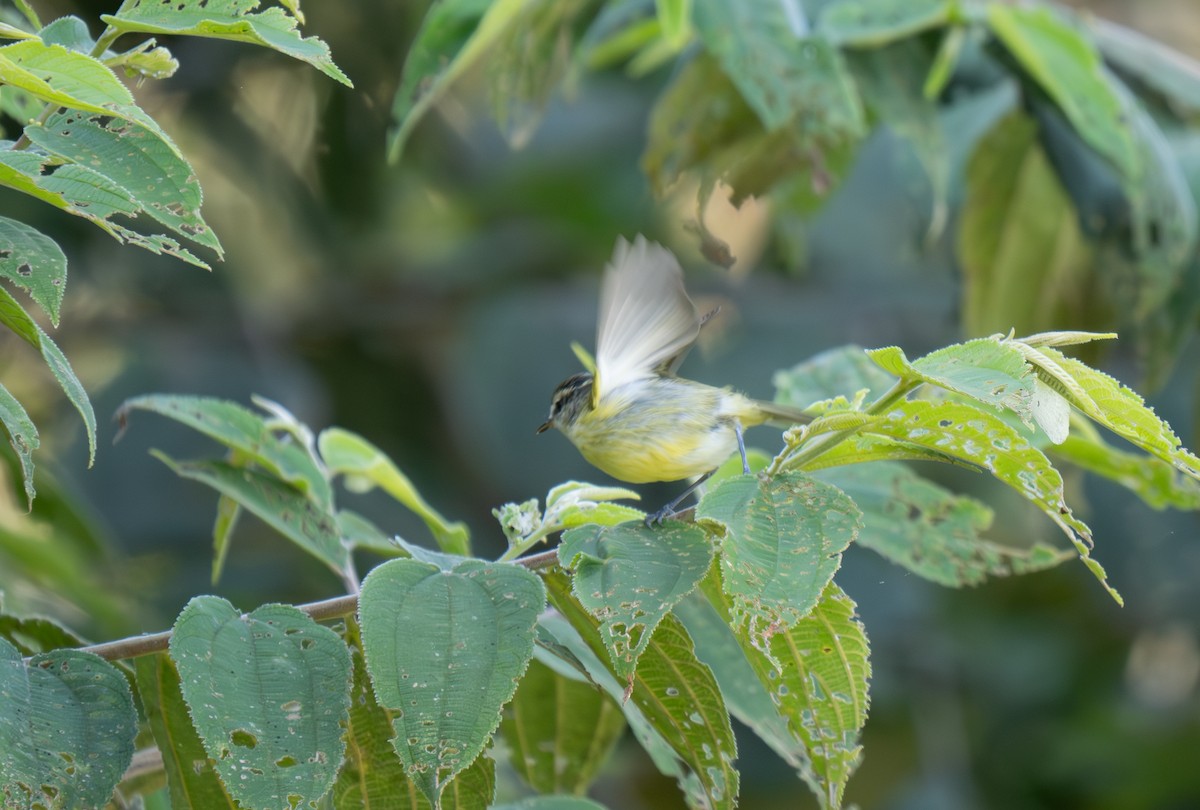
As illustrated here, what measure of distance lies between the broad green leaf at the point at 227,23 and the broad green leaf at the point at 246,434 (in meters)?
0.42

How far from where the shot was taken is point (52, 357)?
85 centimetres

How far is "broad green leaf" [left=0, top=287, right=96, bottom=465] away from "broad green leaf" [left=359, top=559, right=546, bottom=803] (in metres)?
0.21

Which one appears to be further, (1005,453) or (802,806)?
(802,806)

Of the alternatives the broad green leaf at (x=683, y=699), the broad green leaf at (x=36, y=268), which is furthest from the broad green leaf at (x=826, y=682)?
the broad green leaf at (x=36, y=268)

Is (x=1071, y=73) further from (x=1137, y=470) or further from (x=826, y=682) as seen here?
(x=826, y=682)

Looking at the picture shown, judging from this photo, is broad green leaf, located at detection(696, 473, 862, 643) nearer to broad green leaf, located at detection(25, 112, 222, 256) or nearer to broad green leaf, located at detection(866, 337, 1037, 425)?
broad green leaf, located at detection(866, 337, 1037, 425)

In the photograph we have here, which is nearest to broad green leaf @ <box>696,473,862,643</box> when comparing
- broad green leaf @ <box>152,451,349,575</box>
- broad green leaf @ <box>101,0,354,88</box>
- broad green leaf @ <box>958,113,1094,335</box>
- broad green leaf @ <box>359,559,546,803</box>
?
broad green leaf @ <box>359,559,546,803</box>

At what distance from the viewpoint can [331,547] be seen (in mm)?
1257

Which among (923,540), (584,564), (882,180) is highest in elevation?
(584,564)

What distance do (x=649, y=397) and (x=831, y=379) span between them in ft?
0.77

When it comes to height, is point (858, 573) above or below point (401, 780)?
below

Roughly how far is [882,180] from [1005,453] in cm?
287

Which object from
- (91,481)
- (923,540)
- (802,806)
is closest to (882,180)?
(802,806)

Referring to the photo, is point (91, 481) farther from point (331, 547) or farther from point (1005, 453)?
point (1005, 453)
